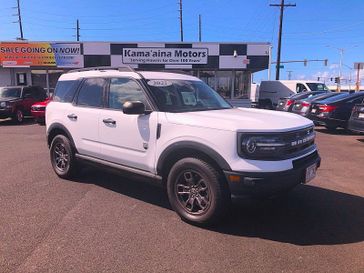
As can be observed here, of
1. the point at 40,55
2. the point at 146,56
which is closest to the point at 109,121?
the point at 146,56

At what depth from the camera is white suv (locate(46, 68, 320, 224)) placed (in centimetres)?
401

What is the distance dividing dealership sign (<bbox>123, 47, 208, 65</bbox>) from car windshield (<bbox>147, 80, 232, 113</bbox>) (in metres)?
16.2

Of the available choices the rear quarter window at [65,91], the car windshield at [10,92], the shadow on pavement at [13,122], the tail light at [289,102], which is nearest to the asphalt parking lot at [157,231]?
the rear quarter window at [65,91]

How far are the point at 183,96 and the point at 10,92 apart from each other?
47.0ft

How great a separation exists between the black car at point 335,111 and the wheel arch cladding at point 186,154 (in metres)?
9.58

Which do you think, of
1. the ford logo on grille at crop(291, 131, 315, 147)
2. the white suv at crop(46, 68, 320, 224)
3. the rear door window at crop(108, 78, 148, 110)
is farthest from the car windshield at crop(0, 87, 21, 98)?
the ford logo on grille at crop(291, 131, 315, 147)

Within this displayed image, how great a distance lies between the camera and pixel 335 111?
12.8 m

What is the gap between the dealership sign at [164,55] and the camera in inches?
851

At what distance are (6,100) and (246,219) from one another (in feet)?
47.6

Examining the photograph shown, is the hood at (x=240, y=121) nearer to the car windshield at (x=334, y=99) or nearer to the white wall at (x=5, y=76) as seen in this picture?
the car windshield at (x=334, y=99)

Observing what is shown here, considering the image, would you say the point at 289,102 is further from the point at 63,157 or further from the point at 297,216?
the point at 297,216

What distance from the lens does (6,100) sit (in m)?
16.3

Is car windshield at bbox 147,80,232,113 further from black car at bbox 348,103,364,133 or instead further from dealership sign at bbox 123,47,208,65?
dealership sign at bbox 123,47,208,65

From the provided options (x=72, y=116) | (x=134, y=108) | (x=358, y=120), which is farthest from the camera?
(x=358, y=120)
